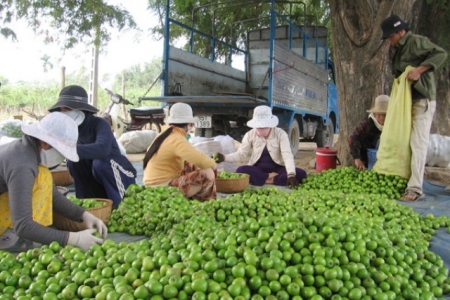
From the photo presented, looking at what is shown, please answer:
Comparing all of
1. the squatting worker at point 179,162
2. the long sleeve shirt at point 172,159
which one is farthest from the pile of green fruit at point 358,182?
the long sleeve shirt at point 172,159

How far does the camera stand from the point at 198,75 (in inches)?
323

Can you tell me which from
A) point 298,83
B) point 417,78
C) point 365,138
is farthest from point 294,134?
point 417,78

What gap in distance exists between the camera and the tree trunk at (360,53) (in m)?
6.15

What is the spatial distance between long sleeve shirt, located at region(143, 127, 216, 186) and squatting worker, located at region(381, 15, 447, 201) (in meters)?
2.42

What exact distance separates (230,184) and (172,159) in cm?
102

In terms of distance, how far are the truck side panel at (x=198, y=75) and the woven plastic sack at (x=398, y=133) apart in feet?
12.9

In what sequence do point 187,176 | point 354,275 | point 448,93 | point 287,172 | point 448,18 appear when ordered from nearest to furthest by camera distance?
point 354,275, point 187,176, point 287,172, point 448,18, point 448,93

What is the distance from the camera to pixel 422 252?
2.66m

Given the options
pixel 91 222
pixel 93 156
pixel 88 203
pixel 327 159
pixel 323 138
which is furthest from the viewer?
pixel 323 138

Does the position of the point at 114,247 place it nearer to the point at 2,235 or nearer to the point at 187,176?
the point at 2,235

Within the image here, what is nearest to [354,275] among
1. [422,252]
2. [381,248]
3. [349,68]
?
[381,248]

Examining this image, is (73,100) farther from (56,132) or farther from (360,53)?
(360,53)

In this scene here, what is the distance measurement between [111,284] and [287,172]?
3.80 meters

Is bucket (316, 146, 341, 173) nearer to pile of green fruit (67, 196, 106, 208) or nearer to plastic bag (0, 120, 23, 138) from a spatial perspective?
pile of green fruit (67, 196, 106, 208)
